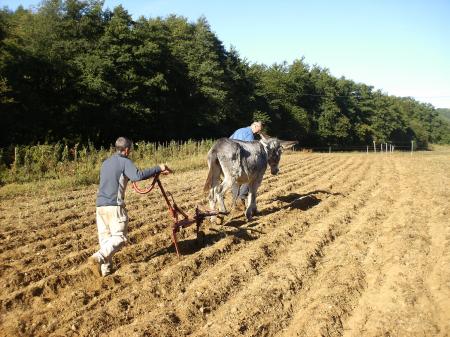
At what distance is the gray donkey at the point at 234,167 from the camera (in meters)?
8.88

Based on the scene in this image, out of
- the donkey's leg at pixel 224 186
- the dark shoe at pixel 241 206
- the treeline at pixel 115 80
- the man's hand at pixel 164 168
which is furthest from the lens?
the treeline at pixel 115 80

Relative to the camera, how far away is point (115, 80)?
30953 mm

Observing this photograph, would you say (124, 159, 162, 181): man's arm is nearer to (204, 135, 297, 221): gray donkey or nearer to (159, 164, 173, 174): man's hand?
(159, 164, 173, 174): man's hand

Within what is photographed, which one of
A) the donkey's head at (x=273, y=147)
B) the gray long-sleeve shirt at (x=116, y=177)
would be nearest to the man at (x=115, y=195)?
the gray long-sleeve shirt at (x=116, y=177)

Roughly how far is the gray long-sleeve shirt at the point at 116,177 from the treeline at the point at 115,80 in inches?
803

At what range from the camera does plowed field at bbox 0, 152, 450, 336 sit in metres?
5.02

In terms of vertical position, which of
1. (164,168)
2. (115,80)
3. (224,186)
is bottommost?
(224,186)

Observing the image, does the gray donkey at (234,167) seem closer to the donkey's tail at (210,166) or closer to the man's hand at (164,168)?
the donkey's tail at (210,166)

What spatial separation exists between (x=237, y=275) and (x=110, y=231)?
1982 millimetres

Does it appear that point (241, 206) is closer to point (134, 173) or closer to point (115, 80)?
point (134, 173)

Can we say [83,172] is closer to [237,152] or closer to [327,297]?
[237,152]

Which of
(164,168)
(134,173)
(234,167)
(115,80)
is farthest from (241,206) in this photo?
(115,80)

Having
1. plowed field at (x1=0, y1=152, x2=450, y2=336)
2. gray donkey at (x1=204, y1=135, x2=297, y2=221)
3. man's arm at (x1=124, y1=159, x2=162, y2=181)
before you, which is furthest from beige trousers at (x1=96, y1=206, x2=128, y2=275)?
gray donkey at (x1=204, y1=135, x2=297, y2=221)

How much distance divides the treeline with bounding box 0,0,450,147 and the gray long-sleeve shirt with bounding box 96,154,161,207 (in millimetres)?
20391
